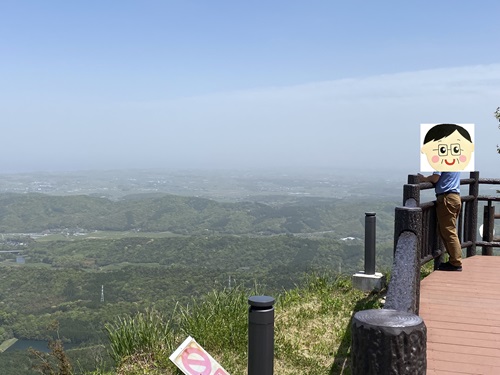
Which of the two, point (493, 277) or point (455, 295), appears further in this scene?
point (493, 277)

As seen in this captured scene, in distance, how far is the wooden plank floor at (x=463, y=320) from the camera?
393cm

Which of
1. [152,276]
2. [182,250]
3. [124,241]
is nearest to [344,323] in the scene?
[152,276]

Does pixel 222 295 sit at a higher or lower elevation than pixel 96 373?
higher

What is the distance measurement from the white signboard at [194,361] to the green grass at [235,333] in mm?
1415

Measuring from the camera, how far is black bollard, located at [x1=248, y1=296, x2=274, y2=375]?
3361mm

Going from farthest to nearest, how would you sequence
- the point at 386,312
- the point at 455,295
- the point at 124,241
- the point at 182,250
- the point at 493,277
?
the point at 124,241 < the point at 182,250 < the point at 493,277 < the point at 455,295 < the point at 386,312

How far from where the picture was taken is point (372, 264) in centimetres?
749

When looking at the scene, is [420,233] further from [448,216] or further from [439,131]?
[448,216]

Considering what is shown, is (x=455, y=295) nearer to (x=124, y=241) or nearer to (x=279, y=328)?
(x=279, y=328)

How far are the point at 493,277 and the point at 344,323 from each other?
7.01 feet

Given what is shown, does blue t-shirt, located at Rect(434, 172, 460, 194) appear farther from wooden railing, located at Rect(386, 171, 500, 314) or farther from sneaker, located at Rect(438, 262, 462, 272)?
sneaker, located at Rect(438, 262, 462, 272)
